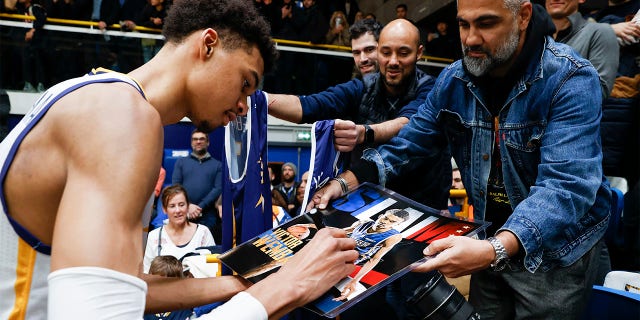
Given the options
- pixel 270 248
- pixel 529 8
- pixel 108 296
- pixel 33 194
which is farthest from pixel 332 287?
pixel 529 8

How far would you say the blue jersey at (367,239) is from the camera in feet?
4.81

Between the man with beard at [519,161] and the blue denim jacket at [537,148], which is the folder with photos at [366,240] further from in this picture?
the blue denim jacket at [537,148]

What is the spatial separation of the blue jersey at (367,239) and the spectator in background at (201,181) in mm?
4563

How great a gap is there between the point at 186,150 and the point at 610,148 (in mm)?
6118

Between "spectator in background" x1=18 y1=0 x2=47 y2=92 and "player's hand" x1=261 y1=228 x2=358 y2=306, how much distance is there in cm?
715

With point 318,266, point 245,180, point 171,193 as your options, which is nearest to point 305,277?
point 318,266

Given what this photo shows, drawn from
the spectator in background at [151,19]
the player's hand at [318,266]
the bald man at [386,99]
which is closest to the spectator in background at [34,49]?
the spectator in background at [151,19]

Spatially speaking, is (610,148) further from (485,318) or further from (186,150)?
(186,150)

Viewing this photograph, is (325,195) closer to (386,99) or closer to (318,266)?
(318,266)

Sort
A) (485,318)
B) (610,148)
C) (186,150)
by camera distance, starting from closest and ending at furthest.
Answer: (485,318)
(610,148)
(186,150)

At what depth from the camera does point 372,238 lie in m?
1.54

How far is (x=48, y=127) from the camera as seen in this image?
1093 mm

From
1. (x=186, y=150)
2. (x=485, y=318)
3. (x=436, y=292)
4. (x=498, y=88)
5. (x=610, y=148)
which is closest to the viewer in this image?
(x=436, y=292)

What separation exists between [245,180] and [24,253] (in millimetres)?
986
